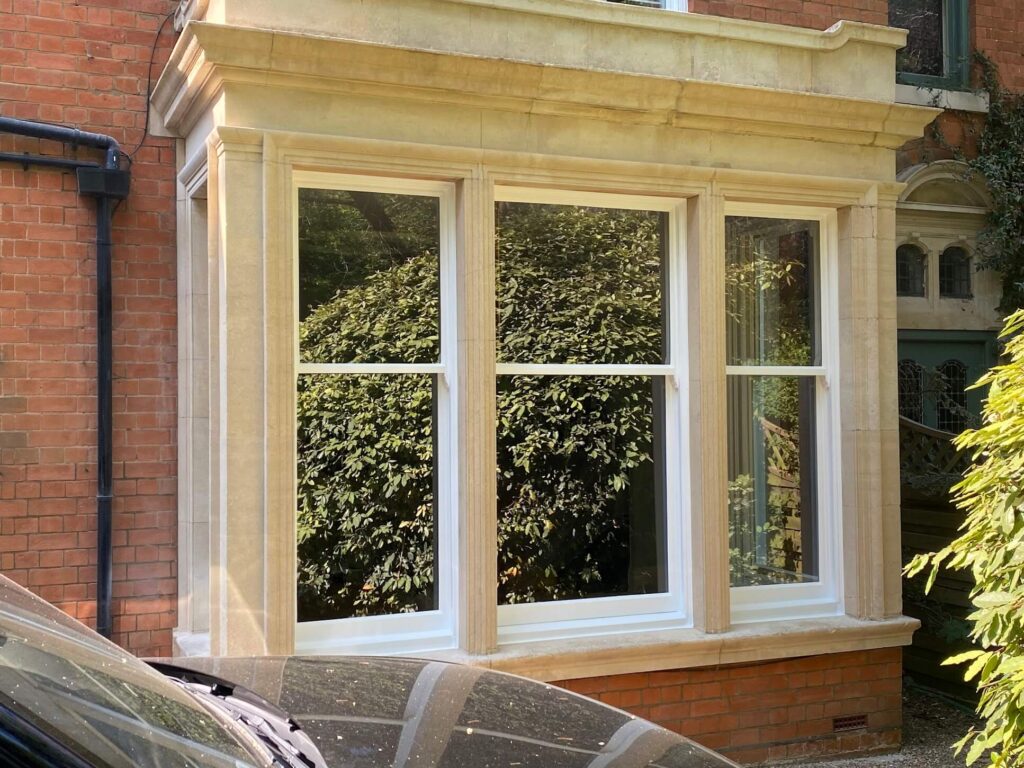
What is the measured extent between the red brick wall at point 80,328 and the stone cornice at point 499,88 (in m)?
0.43

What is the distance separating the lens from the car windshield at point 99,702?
59.4 inches

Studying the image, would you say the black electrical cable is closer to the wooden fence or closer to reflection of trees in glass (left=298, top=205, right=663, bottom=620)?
reflection of trees in glass (left=298, top=205, right=663, bottom=620)

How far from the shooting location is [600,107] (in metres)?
5.32

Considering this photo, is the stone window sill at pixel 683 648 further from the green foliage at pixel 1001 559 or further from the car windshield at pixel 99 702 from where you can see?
the car windshield at pixel 99 702

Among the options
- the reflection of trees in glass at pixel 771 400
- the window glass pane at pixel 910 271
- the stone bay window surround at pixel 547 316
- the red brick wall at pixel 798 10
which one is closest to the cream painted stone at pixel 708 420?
the stone bay window surround at pixel 547 316

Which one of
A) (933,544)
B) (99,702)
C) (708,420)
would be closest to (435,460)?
(708,420)

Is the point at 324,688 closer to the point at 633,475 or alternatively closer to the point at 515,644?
the point at 515,644

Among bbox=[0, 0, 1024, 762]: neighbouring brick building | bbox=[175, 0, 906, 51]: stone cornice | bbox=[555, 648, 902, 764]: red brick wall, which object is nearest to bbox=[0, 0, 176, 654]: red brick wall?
bbox=[0, 0, 1024, 762]: neighbouring brick building

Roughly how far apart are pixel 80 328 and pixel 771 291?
383cm

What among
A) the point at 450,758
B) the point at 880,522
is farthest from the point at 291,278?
Answer: the point at 880,522

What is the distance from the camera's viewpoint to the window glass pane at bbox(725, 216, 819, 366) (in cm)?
592

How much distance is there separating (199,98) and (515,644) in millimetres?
3089

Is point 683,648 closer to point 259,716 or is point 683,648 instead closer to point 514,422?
point 514,422

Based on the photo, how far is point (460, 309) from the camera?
516 cm
